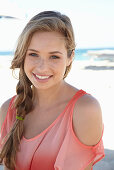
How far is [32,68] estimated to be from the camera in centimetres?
165

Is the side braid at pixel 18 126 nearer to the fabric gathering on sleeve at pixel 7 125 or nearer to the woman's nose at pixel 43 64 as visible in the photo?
the fabric gathering on sleeve at pixel 7 125

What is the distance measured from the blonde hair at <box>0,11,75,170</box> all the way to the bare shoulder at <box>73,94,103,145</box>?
0.40 metres

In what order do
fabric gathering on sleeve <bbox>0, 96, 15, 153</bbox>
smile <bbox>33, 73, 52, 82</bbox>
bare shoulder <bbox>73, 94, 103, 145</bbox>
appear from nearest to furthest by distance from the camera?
bare shoulder <bbox>73, 94, 103, 145</bbox> < smile <bbox>33, 73, 52, 82</bbox> < fabric gathering on sleeve <bbox>0, 96, 15, 153</bbox>

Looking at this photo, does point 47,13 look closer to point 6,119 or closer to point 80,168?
point 6,119

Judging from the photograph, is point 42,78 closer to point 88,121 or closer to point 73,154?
point 88,121

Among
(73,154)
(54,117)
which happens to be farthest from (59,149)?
(54,117)

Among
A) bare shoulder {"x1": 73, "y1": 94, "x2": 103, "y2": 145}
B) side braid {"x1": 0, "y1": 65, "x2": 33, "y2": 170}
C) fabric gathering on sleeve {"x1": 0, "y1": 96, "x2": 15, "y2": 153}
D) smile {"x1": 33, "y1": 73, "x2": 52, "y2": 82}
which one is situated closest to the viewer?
bare shoulder {"x1": 73, "y1": 94, "x2": 103, "y2": 145}

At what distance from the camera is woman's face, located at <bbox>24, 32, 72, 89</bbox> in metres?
1.55

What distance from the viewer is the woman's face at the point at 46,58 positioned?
5.08 feet

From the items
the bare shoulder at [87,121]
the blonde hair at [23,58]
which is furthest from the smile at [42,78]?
the bare shoulder at [87,121]

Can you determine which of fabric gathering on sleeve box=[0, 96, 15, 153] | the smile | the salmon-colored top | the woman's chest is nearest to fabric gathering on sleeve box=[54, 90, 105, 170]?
the salmon-colored top

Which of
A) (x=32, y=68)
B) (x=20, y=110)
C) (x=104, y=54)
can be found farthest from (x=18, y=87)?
(x=104, y=54)

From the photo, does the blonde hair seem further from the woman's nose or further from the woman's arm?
the woman's arm

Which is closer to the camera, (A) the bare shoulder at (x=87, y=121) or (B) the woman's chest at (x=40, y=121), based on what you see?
(A) the bare shoulder at (x=87, y=121)
